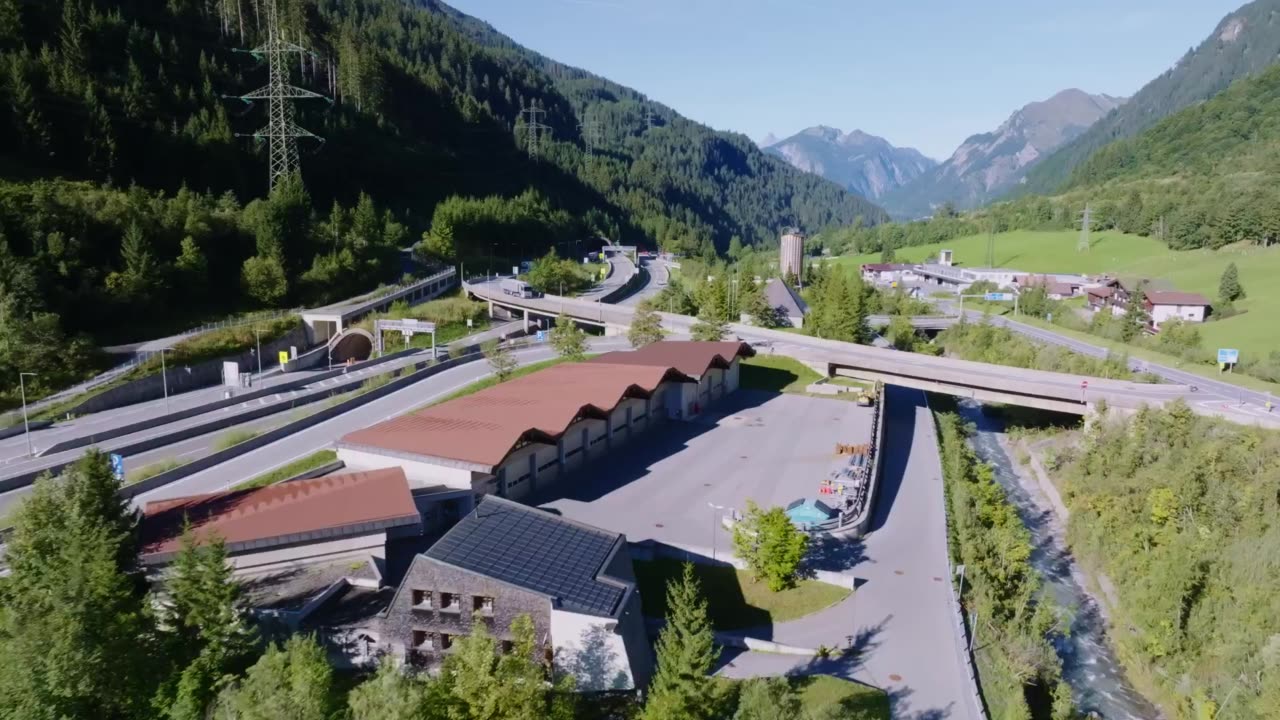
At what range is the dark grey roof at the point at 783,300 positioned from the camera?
62.7 m

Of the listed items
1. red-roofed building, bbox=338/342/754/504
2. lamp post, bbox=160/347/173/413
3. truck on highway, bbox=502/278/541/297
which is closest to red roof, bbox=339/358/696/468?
red-roofed building, bbox=338/342/754/504

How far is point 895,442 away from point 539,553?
79.6 feet

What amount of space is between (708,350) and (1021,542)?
19.3 m

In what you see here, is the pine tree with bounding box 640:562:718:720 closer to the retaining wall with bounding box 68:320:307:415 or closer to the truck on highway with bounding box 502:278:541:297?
the retaining wall with bounding box 68:320:307:415

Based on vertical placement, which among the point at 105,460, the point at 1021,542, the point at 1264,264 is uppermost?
the point at 1264,264

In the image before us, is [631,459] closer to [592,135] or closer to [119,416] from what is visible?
[119,416]

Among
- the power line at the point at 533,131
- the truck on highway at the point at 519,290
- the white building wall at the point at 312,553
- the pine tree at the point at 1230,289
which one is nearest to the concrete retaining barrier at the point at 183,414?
the white building wall at the point at 312,553

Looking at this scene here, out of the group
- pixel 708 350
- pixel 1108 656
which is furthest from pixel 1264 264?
pixel 1108 656

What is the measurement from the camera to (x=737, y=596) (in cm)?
2125

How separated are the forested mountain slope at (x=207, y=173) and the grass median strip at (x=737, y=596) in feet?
105

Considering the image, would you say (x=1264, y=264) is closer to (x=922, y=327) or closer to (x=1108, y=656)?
(x=922, y=327)

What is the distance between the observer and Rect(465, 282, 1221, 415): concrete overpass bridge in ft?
124

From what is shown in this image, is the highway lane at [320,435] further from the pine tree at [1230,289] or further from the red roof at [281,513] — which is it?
the pine tree at [1230,289]

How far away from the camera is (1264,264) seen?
2803 inches
